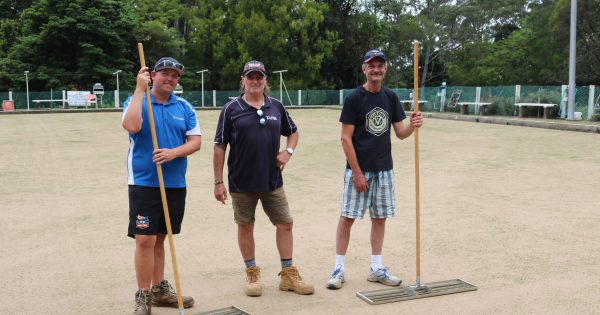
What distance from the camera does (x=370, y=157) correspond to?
471 cm

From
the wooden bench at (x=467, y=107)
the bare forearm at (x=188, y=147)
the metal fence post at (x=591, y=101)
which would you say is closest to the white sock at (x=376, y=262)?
the bare forearm at (x=188, y=147)

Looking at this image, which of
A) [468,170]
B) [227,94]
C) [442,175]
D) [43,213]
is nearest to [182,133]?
[43,213]

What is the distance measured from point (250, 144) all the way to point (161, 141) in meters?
0.68

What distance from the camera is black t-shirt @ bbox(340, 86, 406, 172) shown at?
4.69 m

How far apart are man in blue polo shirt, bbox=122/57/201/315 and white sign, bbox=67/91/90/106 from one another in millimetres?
40080

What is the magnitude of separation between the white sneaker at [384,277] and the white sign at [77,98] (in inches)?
1582

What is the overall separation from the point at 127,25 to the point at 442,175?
43.8m

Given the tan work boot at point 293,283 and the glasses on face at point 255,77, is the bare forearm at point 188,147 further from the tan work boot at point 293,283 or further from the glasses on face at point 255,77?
the tan work boot at point 293,283

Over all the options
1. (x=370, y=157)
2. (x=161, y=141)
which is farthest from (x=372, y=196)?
(x=161, y=141)

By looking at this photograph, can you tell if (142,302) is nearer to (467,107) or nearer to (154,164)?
(154,164)

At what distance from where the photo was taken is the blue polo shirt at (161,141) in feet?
13.1

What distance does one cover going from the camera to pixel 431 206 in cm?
759

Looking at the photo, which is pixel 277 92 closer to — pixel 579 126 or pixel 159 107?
pixel 579 126

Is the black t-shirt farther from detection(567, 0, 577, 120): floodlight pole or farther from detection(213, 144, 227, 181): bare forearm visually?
detection(567, 0, 577, 120): floodlight pole
